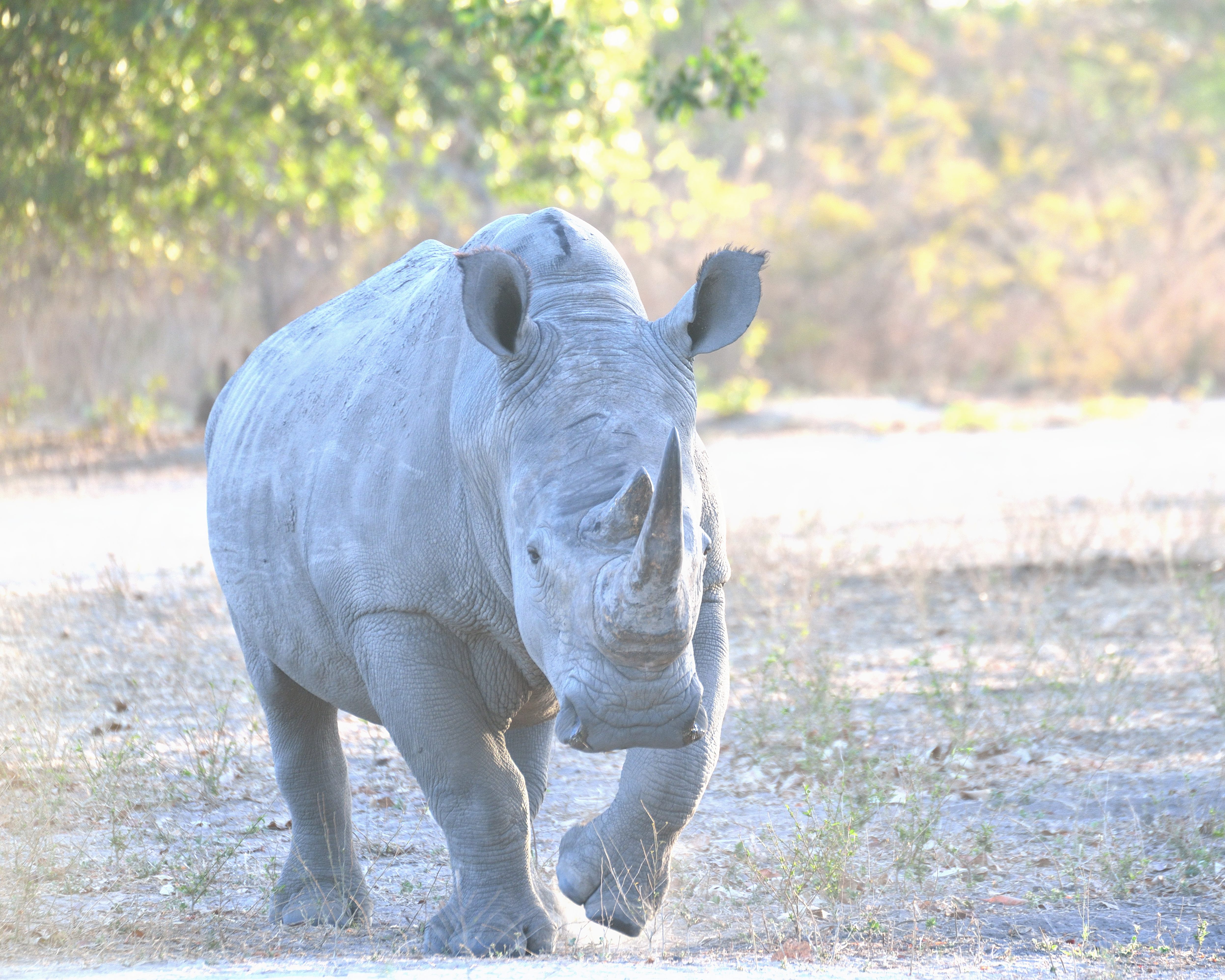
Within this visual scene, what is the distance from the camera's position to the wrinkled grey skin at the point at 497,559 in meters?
3.02

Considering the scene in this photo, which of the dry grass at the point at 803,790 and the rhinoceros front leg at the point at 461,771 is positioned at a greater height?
the rhinoceros front leg at the point at 461,771

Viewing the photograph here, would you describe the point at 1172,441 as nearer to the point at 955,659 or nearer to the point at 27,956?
the point at 955,659

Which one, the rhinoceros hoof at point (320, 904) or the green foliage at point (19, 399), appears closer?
the rhinoceros hoof at point (320, 904)

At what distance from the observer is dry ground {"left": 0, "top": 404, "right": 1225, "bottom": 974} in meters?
4.15

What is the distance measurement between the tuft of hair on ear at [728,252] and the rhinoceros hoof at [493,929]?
1661mm

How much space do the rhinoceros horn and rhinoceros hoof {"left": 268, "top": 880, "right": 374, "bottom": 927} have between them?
72.7 inches

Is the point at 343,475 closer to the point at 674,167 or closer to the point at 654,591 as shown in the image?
the point at 654,591

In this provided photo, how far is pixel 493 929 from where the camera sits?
377 cm

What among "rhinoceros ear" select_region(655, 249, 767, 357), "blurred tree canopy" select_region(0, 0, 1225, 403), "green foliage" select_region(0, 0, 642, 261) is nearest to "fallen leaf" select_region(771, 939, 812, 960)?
"rhinoceros ear" select_region(655, 249, 767, 357)

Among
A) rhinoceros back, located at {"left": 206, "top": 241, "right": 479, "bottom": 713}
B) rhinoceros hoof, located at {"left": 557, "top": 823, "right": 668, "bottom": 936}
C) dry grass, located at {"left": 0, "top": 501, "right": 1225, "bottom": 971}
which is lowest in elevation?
dry grass, located at {"left": 0, "top": 501, "right": 1225, "bottom": 971}

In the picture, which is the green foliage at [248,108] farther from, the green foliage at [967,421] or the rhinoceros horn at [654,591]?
the rhinoceros horn at [654,591]

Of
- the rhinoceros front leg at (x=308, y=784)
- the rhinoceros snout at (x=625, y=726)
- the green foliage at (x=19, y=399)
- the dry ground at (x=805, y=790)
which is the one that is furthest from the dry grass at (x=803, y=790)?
the green foliage at (x=19, y=399)

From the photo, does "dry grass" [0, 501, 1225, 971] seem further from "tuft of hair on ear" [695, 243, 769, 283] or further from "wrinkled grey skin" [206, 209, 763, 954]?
"tuft of hair on ear" [695, 243, 769, 283]

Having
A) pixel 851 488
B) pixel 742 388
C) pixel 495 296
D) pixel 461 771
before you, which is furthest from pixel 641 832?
pixel 742 388
